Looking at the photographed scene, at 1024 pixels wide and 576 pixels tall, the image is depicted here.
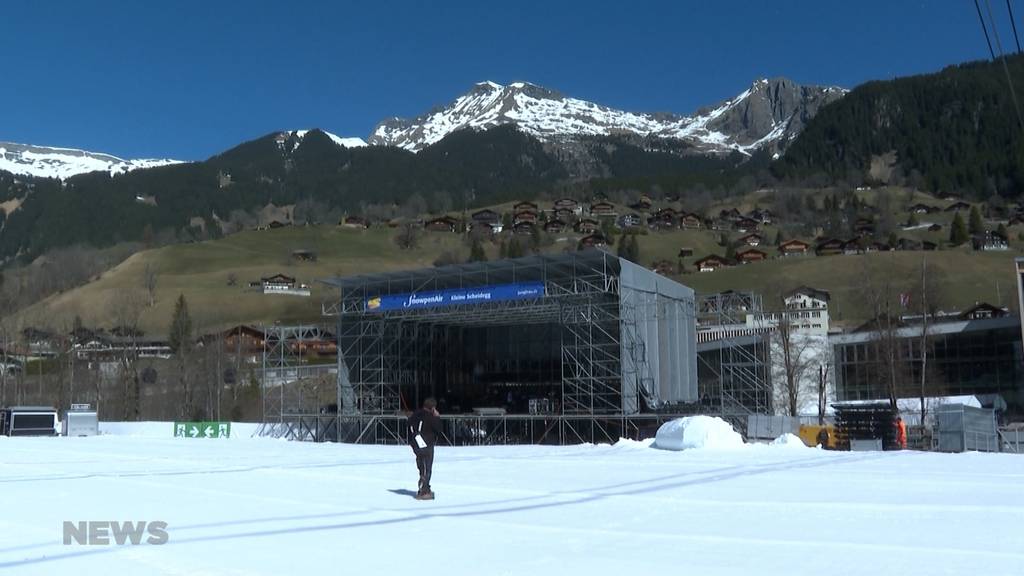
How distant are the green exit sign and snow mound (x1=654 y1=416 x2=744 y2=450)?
80.7 feet

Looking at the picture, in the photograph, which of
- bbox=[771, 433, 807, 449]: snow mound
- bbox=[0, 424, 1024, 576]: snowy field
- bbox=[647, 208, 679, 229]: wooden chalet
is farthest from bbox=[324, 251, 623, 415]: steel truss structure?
bbox=[647, 208, 679, 229]: wooden chalet

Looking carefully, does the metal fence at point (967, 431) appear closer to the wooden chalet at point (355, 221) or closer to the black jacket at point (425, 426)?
the black jacket at point (425, 426)

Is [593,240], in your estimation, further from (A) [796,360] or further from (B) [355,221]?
(A) [796,360]

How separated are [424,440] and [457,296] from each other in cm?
2733

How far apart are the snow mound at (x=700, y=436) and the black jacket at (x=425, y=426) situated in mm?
12676

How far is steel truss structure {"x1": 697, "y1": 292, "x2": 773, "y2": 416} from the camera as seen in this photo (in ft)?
125

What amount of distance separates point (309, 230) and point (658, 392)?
12606 cm

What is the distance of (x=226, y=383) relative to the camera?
67.5 meters

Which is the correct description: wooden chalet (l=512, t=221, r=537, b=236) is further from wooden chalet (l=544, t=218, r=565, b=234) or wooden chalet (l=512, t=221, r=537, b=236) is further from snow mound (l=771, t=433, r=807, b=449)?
snow mound (l=771, t=433, r=807, b=449)

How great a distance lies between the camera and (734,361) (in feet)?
205

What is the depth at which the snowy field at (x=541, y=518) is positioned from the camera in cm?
753

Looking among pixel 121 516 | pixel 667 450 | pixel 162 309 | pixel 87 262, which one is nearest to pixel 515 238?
pixel 162 309

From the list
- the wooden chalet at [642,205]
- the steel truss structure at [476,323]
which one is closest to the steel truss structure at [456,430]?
the steel truss structure at [476,323]

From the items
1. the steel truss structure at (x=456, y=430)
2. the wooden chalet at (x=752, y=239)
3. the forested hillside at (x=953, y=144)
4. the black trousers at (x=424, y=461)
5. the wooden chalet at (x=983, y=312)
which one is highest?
the forested hillside at (x=953, y=144)
